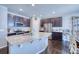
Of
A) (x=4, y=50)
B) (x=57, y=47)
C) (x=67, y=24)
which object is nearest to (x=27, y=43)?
(x=4, y=50)

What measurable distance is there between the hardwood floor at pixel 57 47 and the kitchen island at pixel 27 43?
83mm

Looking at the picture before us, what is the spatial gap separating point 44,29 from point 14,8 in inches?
23.0

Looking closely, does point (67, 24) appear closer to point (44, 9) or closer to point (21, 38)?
point (44, 9)

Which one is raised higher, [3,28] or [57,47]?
[3,28]

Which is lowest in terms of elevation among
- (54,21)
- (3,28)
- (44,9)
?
(3,28)

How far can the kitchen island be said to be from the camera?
1611mm

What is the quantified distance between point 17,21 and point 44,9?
0.47 meters

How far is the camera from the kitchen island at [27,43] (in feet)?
5.28

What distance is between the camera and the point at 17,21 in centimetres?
164

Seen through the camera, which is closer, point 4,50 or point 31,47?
point 4,50

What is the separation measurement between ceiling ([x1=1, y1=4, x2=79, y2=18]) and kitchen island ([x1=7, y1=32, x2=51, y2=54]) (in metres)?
0.33

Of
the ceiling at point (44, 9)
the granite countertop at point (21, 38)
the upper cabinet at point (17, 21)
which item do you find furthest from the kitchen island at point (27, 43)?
the ceiling at point (44, 9)
